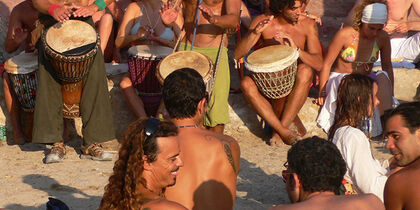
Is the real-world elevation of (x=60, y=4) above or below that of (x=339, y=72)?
above

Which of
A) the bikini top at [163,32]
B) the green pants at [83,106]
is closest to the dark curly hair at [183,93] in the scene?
the green pants at [83,106]

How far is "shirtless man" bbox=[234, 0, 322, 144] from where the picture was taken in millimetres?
8406

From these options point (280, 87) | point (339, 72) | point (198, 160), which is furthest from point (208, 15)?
point (198, 160)

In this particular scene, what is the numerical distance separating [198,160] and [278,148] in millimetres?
3584

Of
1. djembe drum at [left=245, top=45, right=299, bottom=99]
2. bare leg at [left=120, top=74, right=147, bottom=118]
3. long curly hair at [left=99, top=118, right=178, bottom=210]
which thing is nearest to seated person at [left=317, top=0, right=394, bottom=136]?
djembe drum at [left=245, top=45, right=299, bottom=99]

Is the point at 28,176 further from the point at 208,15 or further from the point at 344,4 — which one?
the point at 344,4

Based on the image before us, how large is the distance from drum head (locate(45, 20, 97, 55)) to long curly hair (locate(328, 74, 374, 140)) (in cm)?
281

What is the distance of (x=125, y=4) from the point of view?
9.80 metres

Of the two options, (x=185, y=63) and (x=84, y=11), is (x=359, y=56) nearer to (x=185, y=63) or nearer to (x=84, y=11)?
(x=185, y=63)

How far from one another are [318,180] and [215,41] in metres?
4.79

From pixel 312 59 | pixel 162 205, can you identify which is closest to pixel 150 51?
pixel 312 59

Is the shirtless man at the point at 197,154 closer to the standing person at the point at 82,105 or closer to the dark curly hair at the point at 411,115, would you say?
the dark curly hair at the point at 411,115

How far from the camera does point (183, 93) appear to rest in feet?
16.4

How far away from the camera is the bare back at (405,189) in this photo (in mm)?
4375
